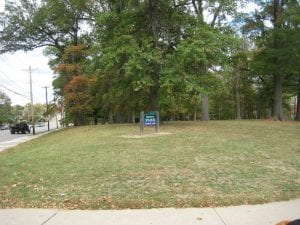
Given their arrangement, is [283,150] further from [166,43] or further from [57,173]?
[166,43]

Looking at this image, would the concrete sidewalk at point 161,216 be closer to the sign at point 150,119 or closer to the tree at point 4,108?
the sign at point 150,119

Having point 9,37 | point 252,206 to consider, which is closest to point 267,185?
point 252,206

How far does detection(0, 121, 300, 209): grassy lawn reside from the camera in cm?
827

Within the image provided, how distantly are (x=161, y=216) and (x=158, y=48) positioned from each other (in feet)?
54.2

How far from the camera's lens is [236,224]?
662 cm

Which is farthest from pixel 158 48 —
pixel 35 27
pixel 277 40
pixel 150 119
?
pixel 35 27

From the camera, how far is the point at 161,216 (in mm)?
7141

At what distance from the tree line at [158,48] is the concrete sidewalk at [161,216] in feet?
45.5

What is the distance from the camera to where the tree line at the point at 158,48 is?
22109 millimetres

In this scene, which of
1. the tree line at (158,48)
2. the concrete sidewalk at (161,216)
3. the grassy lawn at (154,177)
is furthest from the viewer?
the tree line at (158,48)

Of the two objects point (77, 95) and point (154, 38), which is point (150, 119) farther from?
point (77, 95)

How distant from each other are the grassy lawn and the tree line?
27.8 feet

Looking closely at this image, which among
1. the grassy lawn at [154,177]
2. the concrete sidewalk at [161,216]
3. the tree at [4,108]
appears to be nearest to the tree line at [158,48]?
the grassy lawn at [154,177]

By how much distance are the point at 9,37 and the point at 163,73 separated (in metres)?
28.0
